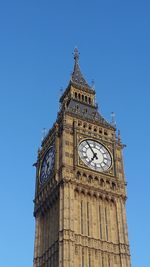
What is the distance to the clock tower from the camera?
54.1 m

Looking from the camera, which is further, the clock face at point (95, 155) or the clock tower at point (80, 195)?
the clock face at point (95, 155)

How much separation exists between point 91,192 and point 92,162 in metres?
3.88

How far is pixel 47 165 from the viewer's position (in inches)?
2478

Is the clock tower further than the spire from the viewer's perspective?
No

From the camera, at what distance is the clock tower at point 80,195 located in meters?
54.1

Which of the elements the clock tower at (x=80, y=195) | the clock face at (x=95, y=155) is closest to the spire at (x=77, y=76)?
the clock tower at (x=80, y=195)

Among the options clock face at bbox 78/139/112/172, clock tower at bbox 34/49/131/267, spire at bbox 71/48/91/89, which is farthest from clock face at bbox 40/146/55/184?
spire at bbox 71/48/91/89

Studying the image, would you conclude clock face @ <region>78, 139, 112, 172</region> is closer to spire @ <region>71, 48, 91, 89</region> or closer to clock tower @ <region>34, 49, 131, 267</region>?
clock tower @ <region>34, 49, 131, 267</region>

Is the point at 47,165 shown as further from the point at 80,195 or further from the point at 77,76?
the point at 77,76

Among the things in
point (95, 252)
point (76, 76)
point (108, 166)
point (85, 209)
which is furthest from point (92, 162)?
point (76, 76)

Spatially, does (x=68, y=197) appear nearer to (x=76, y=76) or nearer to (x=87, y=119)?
(x=87, y=119)

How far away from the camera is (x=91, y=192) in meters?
58.3

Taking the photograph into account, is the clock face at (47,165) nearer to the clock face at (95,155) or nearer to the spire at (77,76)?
the clock face at (95,155)

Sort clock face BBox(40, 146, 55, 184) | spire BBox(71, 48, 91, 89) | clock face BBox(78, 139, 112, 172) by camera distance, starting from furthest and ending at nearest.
Result: spire BBox(71, 48, 91, 89)
clock face BBox(40, 146, 55, 184)
clock face BBox(78, 139, 112, 172)
